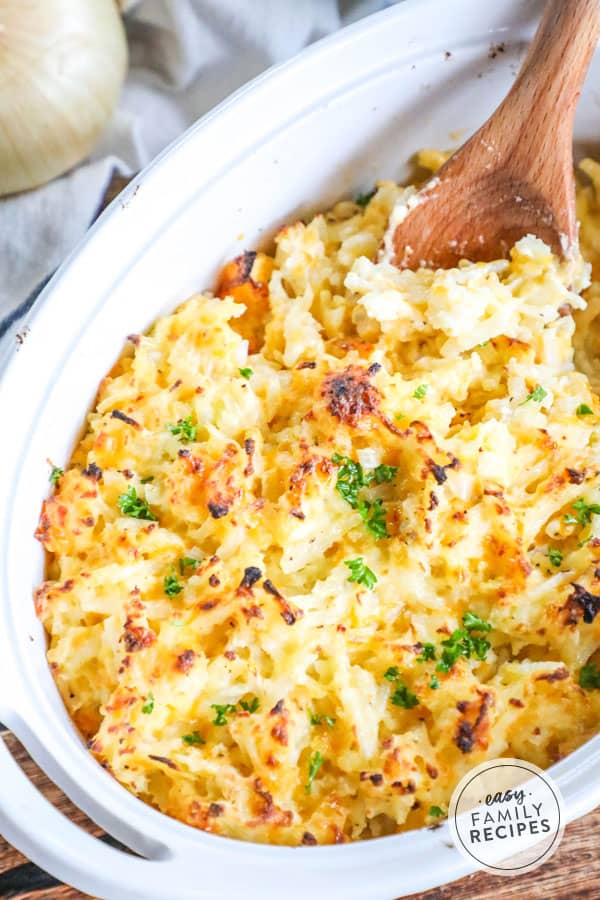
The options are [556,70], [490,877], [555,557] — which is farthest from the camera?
[556,70]

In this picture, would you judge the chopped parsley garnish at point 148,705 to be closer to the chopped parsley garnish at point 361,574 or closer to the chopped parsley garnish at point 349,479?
the chopped parsley garnish at point 361,574

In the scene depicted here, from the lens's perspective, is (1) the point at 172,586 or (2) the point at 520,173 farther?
(2) the point at 520,173

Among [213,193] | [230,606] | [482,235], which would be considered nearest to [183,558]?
[230,606]

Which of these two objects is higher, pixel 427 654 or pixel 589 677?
pixel 427 654

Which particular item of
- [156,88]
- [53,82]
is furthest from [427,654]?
[156,88]

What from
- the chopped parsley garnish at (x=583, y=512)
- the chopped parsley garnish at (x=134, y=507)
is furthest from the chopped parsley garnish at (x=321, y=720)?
the chopped parsley garnish at (x=583, y=512)

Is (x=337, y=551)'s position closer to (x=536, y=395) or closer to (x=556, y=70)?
(x=536, y=395)
